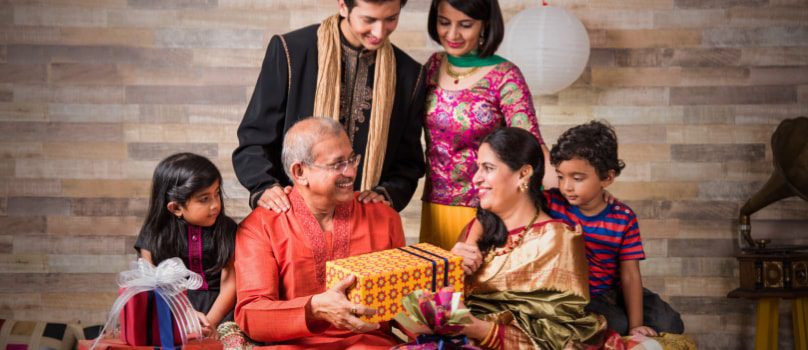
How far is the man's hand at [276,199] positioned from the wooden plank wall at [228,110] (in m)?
2.35

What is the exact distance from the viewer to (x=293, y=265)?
8.15 feet

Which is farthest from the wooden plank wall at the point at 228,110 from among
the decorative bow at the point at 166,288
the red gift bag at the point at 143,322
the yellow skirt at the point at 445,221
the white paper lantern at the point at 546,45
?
the red gift bag at the point at 143,322

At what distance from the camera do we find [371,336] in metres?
2.47

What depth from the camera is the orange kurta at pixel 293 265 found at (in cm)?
234

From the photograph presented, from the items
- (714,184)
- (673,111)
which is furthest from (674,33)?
(714,184)

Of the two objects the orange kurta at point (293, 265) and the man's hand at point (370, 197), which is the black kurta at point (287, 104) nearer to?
the man's hand at point (370, 197)

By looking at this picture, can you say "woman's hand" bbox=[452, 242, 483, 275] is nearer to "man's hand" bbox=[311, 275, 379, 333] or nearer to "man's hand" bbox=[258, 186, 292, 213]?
"man's hand" bbox=[311, 275, 379, 333]

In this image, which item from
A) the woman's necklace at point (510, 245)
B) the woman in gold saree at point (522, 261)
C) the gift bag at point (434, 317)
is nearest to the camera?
the gift bag at point (434, 317)

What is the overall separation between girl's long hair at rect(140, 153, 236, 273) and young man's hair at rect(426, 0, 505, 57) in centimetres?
96

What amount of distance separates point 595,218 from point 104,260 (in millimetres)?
3322

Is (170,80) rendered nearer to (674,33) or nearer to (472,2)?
(472,2)

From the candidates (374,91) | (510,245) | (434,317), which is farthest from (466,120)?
(434,317)

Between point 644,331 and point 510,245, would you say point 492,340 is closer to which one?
point 510,245

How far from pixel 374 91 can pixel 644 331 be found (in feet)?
4.13
